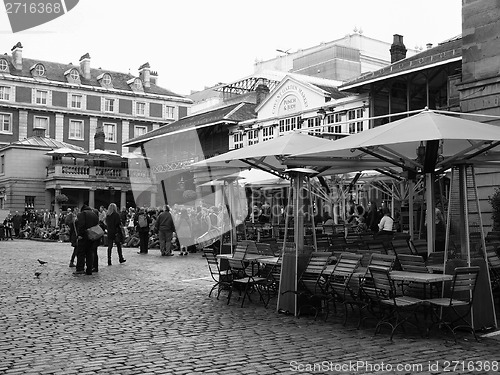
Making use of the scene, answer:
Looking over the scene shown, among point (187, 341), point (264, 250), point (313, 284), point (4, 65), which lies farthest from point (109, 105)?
point (187, 341)

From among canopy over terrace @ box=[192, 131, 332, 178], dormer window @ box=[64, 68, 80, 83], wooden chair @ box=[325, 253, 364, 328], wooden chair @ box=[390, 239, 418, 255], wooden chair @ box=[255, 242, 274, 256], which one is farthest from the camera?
dormer window @ box=[64, 68, 80, 83]

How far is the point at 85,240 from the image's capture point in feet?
47.7

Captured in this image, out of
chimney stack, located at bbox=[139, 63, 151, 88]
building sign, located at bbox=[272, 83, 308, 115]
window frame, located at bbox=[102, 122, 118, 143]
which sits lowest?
building sign, located at bbox=[272, 83, 308, 115]

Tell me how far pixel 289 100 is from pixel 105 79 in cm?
3842

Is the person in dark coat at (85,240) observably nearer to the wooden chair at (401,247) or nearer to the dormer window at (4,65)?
the wooden chair at (401,247)

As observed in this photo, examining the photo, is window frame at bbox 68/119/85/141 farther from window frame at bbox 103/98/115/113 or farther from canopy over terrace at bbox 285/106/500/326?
canopy over terrace at bbox 285/106/500/326

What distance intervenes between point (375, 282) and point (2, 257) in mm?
16072

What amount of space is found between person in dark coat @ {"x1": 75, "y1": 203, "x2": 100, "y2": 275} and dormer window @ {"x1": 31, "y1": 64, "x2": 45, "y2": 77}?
5217cm

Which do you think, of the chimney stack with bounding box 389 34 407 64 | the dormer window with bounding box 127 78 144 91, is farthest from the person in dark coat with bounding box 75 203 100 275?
the dormer window with bounding box 127 78 144 91

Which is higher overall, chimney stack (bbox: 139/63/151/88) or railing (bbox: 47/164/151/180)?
chimney stack (bbox: 139/63/151/88)

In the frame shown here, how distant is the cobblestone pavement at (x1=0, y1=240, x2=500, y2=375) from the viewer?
621cm

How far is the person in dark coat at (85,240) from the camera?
47.1ft

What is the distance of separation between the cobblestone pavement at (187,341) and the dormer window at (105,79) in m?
57.6

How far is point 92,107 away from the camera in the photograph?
213ft
